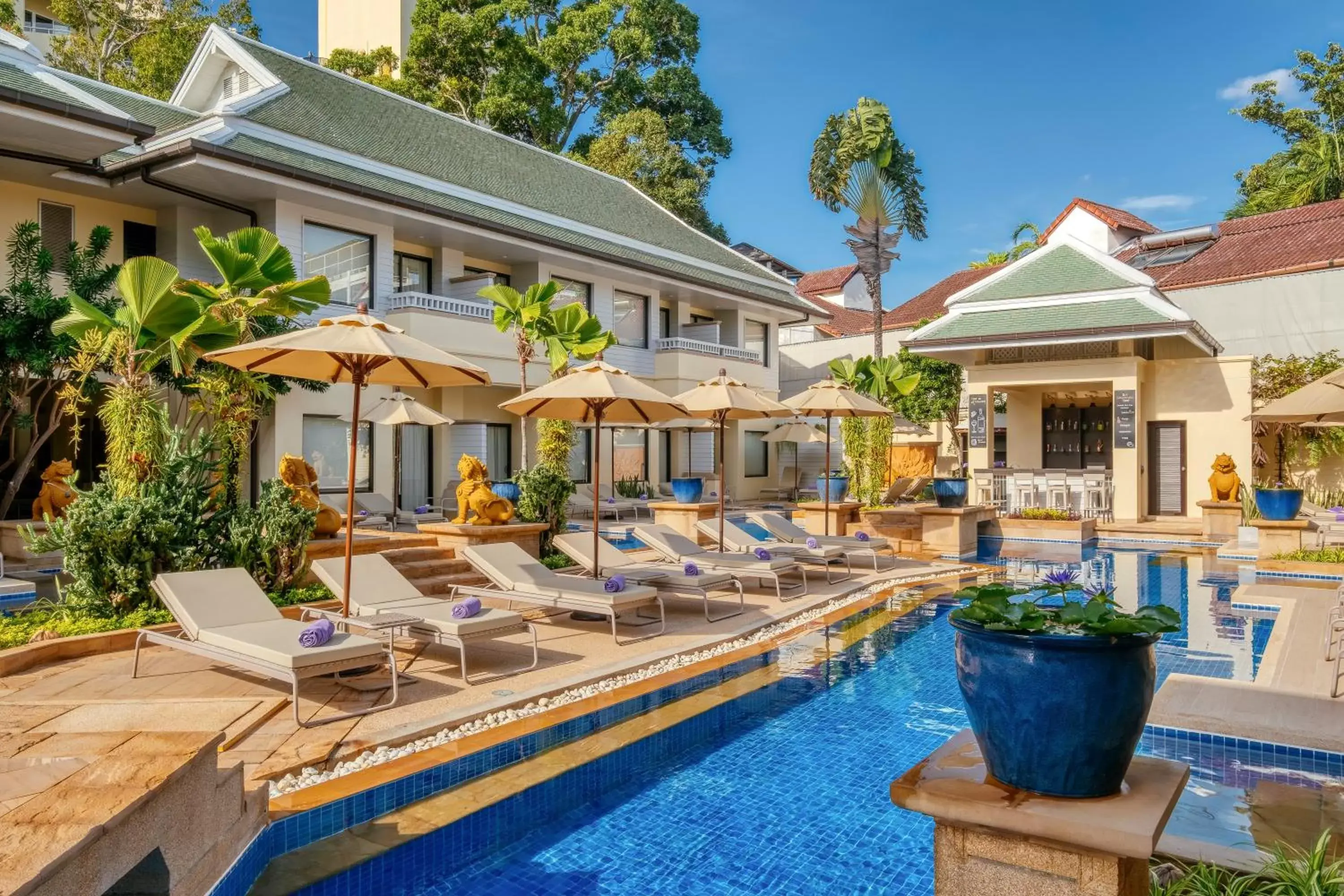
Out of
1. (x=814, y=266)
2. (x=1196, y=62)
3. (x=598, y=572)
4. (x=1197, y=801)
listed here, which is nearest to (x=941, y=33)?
(x=1196, y=62)

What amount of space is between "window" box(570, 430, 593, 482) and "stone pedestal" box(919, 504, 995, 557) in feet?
35.1

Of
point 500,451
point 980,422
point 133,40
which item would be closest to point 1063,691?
point 500,451

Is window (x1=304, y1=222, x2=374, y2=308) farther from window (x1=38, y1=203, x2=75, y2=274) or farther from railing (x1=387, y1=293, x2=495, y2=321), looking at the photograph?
window (x1=38, y1=203, x2=75, y2=274)

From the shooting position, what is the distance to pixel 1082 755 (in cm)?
247

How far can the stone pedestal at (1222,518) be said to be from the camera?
61.0ft

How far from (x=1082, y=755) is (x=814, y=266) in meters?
49.5

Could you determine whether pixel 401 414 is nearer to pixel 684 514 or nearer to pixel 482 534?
pixel 482 534

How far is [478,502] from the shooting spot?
39.8 feet

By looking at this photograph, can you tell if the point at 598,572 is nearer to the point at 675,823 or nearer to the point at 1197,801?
the point at 675,823

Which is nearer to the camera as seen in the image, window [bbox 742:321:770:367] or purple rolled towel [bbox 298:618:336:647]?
purple rolled towel [bbox 298:618:336:647]

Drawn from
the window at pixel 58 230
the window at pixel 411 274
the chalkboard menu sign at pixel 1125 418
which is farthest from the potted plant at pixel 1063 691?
the chalkboard menu sign at pixel 1125 418

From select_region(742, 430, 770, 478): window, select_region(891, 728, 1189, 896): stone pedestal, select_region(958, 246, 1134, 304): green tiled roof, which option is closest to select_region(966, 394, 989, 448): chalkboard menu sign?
select_region(958, 246, 1134, 304): green tiled roof

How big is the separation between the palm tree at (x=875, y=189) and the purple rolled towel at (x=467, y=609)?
73.6ft

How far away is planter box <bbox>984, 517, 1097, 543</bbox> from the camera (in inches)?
722
